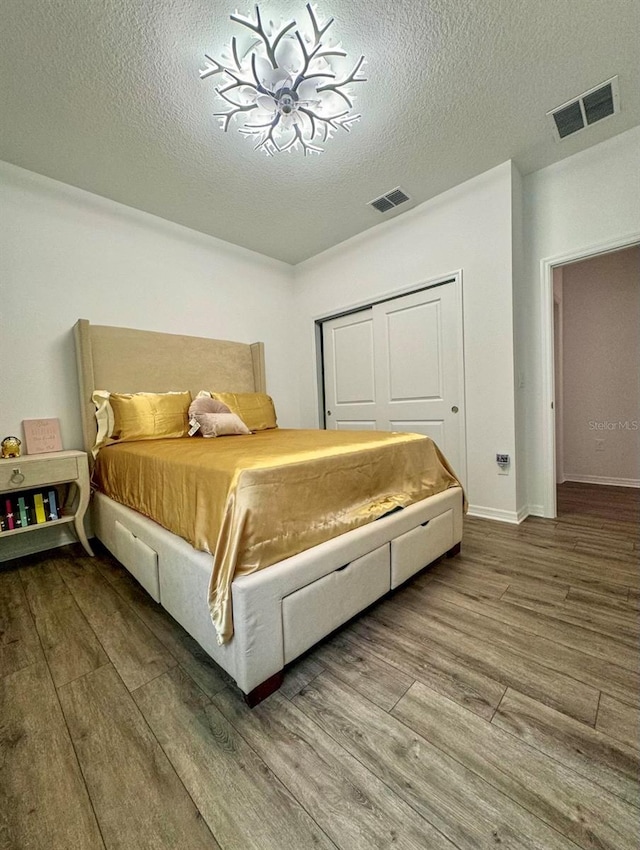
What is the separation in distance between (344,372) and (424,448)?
193 centimetres

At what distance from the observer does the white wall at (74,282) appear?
2254 millimetres

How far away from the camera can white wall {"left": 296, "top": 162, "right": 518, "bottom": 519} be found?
246 centimetres

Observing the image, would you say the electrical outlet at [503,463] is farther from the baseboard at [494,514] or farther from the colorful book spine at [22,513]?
the colorful book spine at [22,513]

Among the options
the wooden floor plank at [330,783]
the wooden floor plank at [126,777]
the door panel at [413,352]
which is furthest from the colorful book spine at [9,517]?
the door panel at [413,352]

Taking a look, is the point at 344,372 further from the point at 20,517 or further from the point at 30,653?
the point at 30,653

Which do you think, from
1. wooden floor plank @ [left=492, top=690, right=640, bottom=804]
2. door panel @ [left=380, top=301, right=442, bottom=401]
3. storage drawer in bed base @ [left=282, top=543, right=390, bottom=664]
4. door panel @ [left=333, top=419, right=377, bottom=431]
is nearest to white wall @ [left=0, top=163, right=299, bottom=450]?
door panel @ [left=333, top=419, right=377, bottom=431]

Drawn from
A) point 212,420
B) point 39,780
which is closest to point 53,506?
point 212,420

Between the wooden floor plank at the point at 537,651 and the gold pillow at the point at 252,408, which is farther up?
the gold pillow at the point at 252,408

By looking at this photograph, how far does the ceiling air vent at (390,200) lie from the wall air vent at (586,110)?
1.00m

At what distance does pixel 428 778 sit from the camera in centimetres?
82

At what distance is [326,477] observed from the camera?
1.37 meters

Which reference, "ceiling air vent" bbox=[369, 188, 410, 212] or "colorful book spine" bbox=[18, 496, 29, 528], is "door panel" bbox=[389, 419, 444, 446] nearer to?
"ceiling air vent" bbox=[369, 188, 410, 212]

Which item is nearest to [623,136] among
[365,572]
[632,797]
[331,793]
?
[365,572]

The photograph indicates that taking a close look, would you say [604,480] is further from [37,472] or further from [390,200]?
[37,472]
